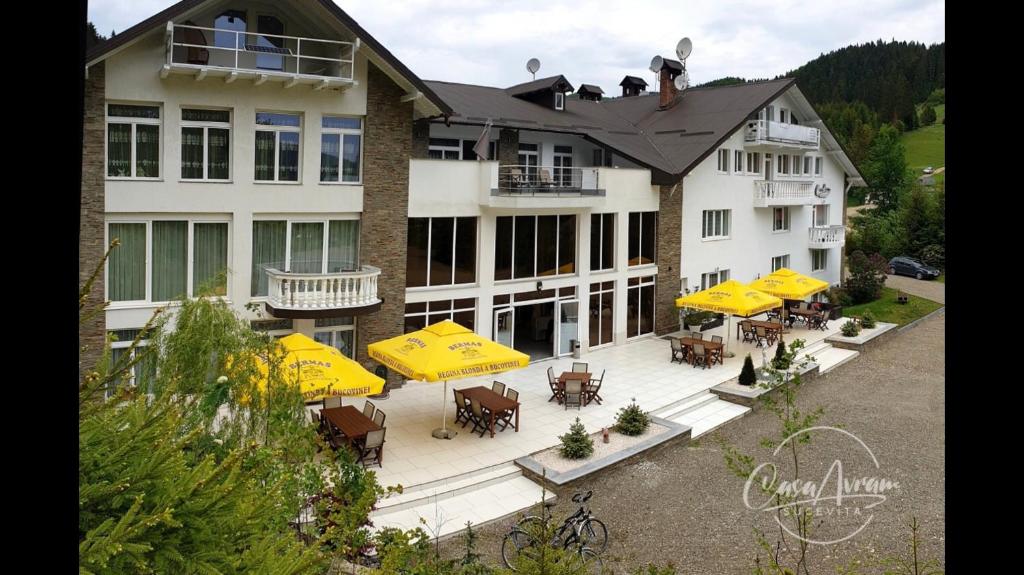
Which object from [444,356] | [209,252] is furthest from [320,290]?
[444,356]

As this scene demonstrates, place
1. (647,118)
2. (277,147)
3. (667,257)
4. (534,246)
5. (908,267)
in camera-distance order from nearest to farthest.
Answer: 1. (277,147)
2. (534,246)
3. (667,257)
4. (647,118)
5. (908,267)

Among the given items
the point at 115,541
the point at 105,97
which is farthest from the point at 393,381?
the point at 115,541

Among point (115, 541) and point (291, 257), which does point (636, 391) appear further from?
point (115, 541)

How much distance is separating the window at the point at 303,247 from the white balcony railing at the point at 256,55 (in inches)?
126

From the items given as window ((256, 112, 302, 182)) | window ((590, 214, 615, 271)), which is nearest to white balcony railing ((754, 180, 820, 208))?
window ((590, 214, 615, 271))

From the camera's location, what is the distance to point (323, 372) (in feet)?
40.7

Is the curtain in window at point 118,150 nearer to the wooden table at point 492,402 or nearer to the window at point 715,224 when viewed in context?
the wooden table at point 492,402

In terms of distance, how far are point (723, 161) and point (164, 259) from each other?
65.5 feet

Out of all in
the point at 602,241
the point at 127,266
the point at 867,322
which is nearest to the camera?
the point at 127,266

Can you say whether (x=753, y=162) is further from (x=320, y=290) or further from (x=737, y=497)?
(x=737, y=497)

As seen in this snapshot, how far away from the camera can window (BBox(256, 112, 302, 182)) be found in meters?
15.9

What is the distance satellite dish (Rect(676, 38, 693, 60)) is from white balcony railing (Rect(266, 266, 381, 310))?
66.7ft

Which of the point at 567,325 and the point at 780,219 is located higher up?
the point at 780,219
